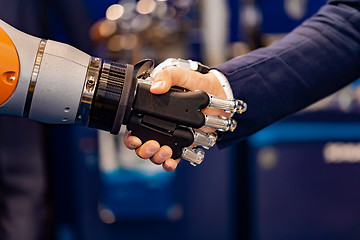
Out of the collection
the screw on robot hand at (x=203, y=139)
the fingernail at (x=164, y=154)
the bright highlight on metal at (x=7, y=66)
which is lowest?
the fingernail at (x=164, y=154)

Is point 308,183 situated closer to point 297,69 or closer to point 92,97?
point 297,69

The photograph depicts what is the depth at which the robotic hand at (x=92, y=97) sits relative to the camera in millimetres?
650

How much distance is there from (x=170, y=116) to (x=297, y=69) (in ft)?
1.09

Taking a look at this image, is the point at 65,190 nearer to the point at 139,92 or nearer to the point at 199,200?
the point at 199,200

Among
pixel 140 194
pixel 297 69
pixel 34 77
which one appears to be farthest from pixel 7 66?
pixel 140 194

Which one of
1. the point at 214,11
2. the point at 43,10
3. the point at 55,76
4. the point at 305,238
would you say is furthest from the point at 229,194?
the point at 55,76

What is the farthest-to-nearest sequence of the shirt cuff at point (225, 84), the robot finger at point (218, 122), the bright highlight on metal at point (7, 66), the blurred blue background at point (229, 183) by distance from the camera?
the blurred blue background at point (229, 183) < the shirt cuff at point (225, 84) < the robot finger at point (218, 122) < the bright highlight on metal at point (7, 66)

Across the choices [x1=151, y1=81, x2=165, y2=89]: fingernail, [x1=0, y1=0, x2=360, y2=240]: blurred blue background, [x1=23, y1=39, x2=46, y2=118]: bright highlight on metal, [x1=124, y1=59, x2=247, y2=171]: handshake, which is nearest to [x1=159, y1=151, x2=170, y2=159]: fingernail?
[x1=124, y1=59, x2=247, y2=171]: handshake

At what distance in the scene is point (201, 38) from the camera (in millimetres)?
1723

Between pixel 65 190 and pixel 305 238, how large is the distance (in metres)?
0.83

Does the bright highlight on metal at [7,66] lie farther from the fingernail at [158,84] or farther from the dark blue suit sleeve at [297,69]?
the dark blue suit sleeve at [297,69]

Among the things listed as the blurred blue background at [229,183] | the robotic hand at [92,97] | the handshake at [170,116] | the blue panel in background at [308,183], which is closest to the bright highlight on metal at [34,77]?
the robotic hand at [92,97]

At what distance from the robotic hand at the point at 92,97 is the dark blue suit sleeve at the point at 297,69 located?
11 cm

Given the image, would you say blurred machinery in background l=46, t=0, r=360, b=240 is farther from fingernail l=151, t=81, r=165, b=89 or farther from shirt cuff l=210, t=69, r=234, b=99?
fingernail l=151, t=81, r=165, b=89
